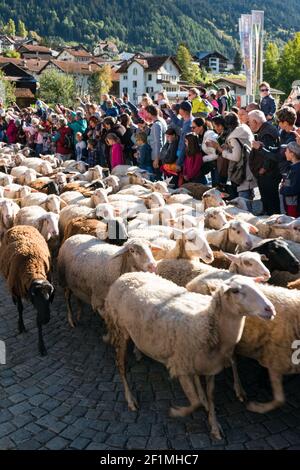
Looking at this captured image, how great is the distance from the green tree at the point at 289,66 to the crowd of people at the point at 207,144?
50.3m

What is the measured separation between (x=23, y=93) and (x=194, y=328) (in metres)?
73.0

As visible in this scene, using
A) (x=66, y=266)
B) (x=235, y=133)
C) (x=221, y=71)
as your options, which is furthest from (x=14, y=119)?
(x=221, y=71)

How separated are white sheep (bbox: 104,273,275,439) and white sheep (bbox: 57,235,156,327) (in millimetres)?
867

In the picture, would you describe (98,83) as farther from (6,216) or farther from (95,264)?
(95,264)

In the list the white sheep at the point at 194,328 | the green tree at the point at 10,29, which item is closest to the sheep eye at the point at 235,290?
the white sheep at the point at 194,328

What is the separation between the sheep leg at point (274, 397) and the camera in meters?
4.21

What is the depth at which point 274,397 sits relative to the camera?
4223mm

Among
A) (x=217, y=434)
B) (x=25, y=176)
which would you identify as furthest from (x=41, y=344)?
(x=25, y=176)

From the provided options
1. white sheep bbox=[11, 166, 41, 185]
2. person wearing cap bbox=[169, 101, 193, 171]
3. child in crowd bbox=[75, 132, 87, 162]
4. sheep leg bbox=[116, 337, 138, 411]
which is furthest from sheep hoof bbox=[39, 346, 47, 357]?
child in crowd bbox=[75, 132, 87, 162]

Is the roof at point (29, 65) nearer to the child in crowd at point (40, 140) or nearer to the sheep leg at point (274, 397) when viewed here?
the child in crowd at point (40, 140)

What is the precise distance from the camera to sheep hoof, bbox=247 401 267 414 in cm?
425

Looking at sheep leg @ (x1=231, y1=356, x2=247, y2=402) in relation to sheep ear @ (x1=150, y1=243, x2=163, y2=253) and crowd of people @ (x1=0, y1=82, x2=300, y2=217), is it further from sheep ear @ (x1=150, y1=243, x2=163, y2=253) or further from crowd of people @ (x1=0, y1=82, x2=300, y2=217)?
crowd of people @ (x1=0, y1=82, x2=300, y2=217)
